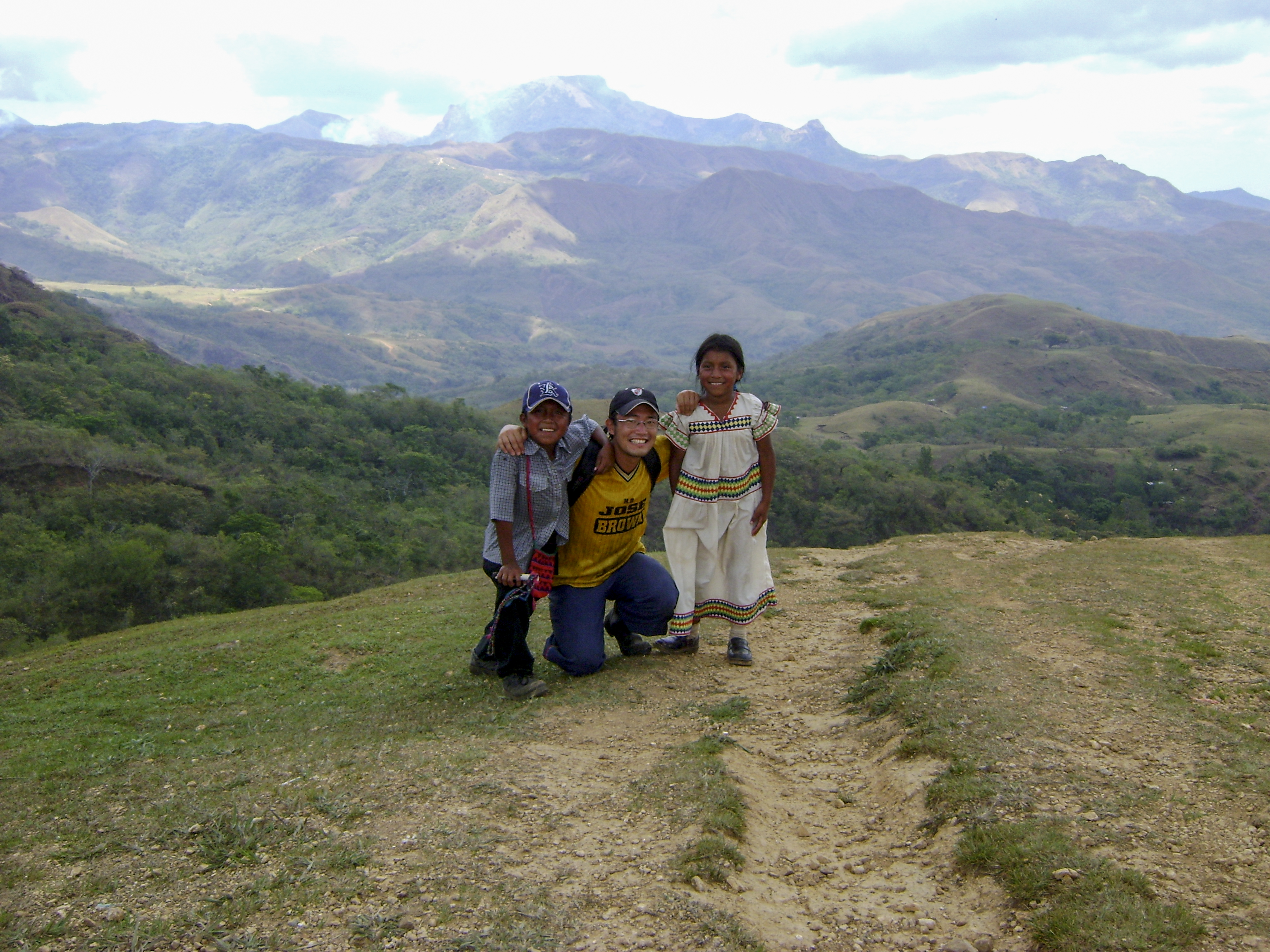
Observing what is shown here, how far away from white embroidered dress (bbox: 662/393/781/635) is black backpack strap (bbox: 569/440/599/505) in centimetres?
68

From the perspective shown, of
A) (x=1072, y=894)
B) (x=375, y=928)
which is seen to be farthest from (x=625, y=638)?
(x=1072, y=894)

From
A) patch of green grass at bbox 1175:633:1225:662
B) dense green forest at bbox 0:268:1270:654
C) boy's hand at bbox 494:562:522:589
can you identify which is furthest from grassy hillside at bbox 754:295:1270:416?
boy's hand at bbox 494:562:522:589

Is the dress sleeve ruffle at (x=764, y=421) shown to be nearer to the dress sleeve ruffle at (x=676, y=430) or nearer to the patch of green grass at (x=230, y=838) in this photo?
the dress sleeve ruffle at (x=676, y=430)

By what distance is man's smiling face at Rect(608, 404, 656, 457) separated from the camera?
5793 mm

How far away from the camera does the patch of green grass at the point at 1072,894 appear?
3.11m

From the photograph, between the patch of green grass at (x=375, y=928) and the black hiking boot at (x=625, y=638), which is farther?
the black hiking boot at (x=625, y=638)

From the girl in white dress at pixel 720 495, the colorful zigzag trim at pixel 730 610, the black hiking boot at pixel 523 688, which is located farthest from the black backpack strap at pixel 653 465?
the black hiking boot at pixel 523 688

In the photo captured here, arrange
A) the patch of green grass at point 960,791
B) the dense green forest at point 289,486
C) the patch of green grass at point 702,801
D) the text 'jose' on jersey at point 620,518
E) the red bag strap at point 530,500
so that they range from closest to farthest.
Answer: the patch of green grass at point 702,801
the patch of green grass at point 960,791
the red bag strap at point 530,500
the text 'jose' on jersey at point 620,518
the dense green forest at point 289,486

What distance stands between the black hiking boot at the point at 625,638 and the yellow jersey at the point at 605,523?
27.2 inches

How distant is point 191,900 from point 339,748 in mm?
1755

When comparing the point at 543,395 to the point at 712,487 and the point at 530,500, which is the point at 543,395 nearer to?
the point at 530,500

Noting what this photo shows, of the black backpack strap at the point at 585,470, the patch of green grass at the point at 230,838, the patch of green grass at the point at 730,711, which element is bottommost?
the patch of green grass at the point at 730,711

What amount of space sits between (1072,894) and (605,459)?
12.0ft

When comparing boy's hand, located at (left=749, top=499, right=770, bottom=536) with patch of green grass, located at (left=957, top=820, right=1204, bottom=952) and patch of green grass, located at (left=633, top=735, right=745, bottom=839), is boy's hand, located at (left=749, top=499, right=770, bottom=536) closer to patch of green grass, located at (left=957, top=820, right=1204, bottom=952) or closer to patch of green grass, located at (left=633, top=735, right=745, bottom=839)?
patch of green grass, located at (left=633, top=735, right=745, bottom=839)
